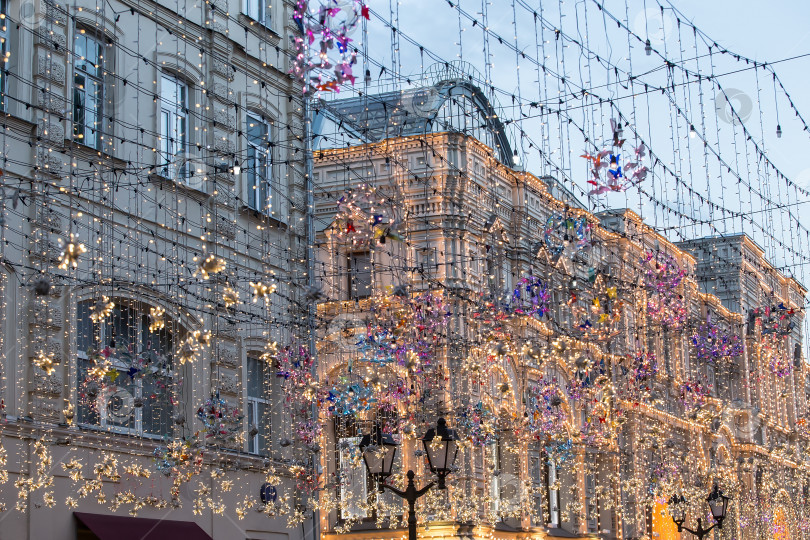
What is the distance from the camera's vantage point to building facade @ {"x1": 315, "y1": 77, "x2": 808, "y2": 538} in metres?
25.5

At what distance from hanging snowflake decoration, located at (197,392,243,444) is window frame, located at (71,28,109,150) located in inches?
156

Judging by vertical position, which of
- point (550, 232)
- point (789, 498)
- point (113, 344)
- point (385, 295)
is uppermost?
point (550, 232)

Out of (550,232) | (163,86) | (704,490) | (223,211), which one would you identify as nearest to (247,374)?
(223,211)

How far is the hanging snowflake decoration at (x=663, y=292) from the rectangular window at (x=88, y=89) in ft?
70.6

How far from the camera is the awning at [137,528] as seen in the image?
1612cm

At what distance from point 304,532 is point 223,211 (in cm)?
544

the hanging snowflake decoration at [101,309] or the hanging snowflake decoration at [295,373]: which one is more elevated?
the hanging snowflake decoration at [101,309]

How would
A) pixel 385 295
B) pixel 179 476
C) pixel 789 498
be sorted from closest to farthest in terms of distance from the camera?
pixel 179 476 → pixel 385 295 → pixel 789 498

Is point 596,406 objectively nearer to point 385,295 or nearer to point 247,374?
point 385,295

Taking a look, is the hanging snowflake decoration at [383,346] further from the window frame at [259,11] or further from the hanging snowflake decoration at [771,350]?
the hanging snowflake decoration at [771,350]

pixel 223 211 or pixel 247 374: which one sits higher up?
pixel 223 211

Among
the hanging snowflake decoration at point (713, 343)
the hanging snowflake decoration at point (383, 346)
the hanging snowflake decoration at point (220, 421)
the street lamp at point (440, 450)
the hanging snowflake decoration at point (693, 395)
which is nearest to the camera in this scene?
the street lamp at point (440, 450)

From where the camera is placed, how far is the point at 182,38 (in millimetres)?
19047

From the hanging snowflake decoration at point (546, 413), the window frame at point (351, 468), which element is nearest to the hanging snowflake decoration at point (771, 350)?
the hanging snowflake decoration at point (546, 413)
